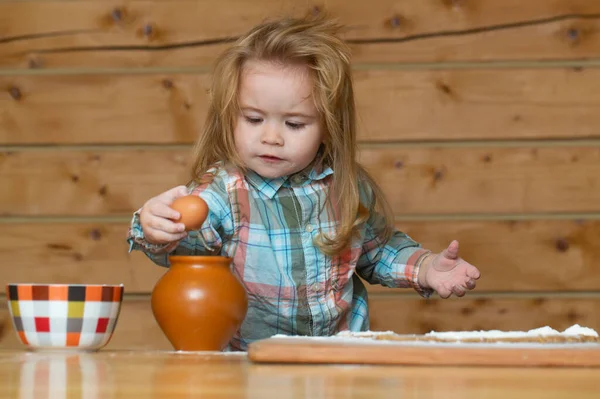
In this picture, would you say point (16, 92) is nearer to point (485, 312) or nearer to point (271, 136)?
point (271, 136)

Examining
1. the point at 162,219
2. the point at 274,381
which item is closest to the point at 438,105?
the point at 162,219

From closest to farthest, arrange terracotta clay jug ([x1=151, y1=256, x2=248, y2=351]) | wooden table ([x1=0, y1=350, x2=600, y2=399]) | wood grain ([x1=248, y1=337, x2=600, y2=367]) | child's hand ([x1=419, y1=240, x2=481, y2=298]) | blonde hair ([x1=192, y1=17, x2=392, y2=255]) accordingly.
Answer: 1. wooden table ([x1=0, y1=350, x2=600, y2=399])
2. wood grain ([x1=248, y1=337, x2=600, y2=367])
3. terracotta clay jug ([x1=151, y1=256, x2=248, y2=351])
4. child's hand ([x1=419, y1=240, x2=481, y2=298])
5. blonde hair ([x1=192, y1=17, x2=392, y2=255])

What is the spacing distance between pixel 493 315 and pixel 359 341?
1.53m

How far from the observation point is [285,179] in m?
1.62

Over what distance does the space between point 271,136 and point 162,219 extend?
0.35 metres

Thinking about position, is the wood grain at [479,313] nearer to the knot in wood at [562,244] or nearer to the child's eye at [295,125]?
the knot in wood at [562,244]

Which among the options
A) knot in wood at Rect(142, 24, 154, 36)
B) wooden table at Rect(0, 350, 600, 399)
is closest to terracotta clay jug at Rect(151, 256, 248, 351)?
wooden table at Rect(0, 350, 600, 399)

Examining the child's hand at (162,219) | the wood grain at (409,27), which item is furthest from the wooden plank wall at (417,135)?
the child's hand at (162,219)

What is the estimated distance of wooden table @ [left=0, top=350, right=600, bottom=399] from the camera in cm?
68

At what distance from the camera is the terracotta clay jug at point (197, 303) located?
1.13 meters

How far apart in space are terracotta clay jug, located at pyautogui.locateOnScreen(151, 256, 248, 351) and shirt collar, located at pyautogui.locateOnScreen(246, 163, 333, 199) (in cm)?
45

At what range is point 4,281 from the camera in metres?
2.46

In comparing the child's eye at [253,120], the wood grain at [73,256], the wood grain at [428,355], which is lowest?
→ the wood grain at [73,256]

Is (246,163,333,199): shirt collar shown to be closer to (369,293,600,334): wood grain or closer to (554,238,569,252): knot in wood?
(369,293,600,334): wood grain
